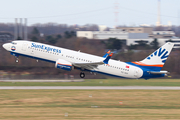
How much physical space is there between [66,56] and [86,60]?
131 inches

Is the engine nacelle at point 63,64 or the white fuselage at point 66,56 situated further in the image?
the white fuselage at point 66,56

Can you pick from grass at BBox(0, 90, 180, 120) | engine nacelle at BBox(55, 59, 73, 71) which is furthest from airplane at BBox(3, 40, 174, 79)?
grass at BBox(0, 90, 180, 120)

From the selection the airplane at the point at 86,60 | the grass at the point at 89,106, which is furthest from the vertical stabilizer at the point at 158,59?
the grass at the point at 89,106

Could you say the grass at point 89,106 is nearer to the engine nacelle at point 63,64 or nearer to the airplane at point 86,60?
the engine nacelle at point 63,64

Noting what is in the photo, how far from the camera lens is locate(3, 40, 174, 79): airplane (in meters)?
40.8

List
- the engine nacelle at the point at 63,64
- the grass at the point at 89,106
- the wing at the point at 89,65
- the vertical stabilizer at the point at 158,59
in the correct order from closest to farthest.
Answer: the grass at the point at 89,106 < the engine nacelle at the point at 63,64 < the wing at the point at 89,65 < the vertical stabilizer at the point at 158,59

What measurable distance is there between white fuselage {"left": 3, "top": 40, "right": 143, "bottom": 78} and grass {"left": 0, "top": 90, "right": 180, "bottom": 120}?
42.0ft

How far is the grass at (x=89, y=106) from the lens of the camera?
19.3 meters

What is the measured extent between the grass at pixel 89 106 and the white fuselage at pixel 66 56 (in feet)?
42.0

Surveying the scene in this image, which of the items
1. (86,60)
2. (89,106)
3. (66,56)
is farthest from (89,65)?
(89,106)

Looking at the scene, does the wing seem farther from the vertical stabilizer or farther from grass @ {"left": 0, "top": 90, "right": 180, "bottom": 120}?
grass @ {"left": 0, "top": 90, "right": 180, "bottom": 120}

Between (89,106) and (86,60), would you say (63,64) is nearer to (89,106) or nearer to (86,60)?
(86,60)

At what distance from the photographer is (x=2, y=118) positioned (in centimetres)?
1844

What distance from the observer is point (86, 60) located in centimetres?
4219
